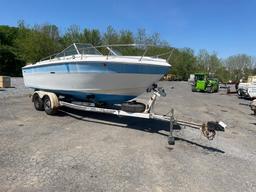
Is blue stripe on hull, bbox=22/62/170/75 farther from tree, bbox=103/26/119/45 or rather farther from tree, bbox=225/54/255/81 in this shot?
tree, bbox=225/54/255/81

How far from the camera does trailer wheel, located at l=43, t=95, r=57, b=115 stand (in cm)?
815

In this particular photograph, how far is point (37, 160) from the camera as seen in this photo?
4488 mm

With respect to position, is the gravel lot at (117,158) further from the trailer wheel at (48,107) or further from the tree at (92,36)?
the tree at (92,36)

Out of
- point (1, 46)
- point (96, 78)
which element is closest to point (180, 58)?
point (1, 46)

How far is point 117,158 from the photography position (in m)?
4.75

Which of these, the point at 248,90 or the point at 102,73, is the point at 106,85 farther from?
the point at 248,90

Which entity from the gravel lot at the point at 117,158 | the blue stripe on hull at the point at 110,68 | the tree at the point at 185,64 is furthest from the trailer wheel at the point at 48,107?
the tree at the point at 185,64

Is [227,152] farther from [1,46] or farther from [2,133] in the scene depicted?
[1,46]

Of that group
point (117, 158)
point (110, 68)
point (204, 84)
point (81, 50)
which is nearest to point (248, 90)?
point (204, 84)

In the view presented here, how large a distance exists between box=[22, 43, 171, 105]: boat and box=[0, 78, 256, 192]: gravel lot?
0.93 meters

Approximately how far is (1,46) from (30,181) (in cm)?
4910

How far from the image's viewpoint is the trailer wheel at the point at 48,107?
8.15 m

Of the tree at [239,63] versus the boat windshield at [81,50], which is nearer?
the boat windshield at [81,50]

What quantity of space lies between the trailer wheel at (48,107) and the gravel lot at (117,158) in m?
0.61
